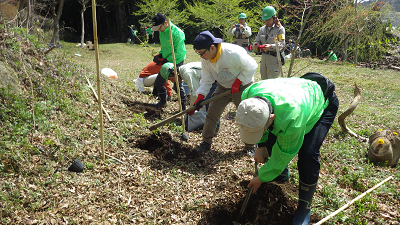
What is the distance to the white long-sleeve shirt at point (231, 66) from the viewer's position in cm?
388

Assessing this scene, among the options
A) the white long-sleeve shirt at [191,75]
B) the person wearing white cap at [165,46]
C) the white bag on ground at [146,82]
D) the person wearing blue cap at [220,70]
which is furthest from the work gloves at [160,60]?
the person wearing blue cap at [220,70]

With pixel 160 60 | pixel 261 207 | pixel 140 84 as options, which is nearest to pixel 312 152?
pixel 261 207

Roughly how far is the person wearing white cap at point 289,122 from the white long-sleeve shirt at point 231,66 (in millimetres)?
1243

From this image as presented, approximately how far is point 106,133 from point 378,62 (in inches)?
637

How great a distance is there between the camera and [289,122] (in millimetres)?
2137

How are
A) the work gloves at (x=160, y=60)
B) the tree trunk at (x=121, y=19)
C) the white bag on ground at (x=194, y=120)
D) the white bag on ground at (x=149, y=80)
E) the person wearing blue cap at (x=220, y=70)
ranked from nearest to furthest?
1. the person wearing blue cap at (x=220, y=70)
2. the white bag on ground at (x=194, y=120)
3. the work gloves at (x=160, y=60)
4. the white bag on ground at (x=149, y=80)
5. the tree trunk at (x=121, y=19)

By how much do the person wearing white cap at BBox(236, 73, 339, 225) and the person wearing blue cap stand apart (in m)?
1.26

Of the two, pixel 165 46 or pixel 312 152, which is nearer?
pixel 312 152

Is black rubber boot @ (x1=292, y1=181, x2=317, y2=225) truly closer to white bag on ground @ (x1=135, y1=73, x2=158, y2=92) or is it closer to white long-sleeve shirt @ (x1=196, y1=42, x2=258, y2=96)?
white long-sleeve shirt @ (x1=196, y1=42, x2=258, y2=96)

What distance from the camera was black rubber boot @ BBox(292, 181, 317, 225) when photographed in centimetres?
269

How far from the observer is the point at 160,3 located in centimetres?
1969

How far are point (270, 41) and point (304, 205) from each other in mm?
4098

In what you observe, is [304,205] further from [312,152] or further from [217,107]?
[217,107]

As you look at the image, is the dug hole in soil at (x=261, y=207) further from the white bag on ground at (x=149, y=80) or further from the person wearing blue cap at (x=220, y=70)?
the white bag on ground at (x=149, y=80)
